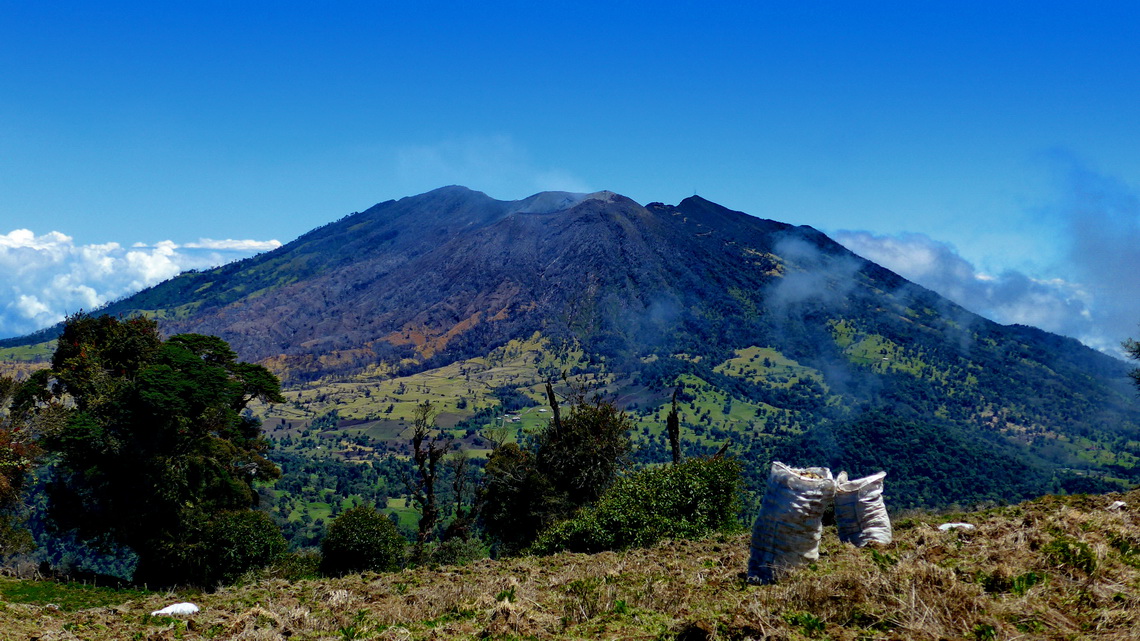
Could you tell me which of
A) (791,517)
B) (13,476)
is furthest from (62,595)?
(791,517)

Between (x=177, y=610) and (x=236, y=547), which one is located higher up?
(x=177, y=610)

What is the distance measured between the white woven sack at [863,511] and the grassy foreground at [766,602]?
1.46 ft

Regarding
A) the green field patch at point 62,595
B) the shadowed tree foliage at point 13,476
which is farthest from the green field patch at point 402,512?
the green field patch at point 62,595

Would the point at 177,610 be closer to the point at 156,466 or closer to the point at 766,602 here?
the point at 766,602

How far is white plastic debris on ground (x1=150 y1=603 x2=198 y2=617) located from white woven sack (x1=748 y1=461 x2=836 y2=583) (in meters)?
10.1

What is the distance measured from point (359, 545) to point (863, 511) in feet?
71.2

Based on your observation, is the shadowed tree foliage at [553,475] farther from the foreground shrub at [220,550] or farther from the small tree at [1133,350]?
the small tree at [1133,350]

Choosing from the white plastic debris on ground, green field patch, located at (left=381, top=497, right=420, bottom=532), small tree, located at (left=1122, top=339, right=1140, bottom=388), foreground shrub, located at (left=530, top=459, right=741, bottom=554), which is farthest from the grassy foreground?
green field patch, located at (left=381, top=497, right=420, bottom=532)

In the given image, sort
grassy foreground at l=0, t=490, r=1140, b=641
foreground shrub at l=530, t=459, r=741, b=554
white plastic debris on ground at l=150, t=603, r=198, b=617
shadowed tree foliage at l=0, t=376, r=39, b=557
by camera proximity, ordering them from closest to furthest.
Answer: grassy foreground at l=0, t=490, r=1140, b=641
white plastic debris on ground at l=150, t=603, r=198, b=617
foreground shrub at l=530, t=459, r=741, b=554
shadowed tree foliage at l=0, t=376, r=39, b=557

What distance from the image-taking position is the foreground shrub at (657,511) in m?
21.8

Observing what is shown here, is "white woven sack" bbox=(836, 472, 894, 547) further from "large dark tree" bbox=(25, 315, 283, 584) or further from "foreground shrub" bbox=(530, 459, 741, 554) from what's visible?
"large dark tree" bbox=(25, 315, 283, 584)

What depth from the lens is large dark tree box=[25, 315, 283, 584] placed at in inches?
1127

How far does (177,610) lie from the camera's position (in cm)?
1290

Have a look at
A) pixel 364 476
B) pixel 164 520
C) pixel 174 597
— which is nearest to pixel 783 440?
pixel 364 476
